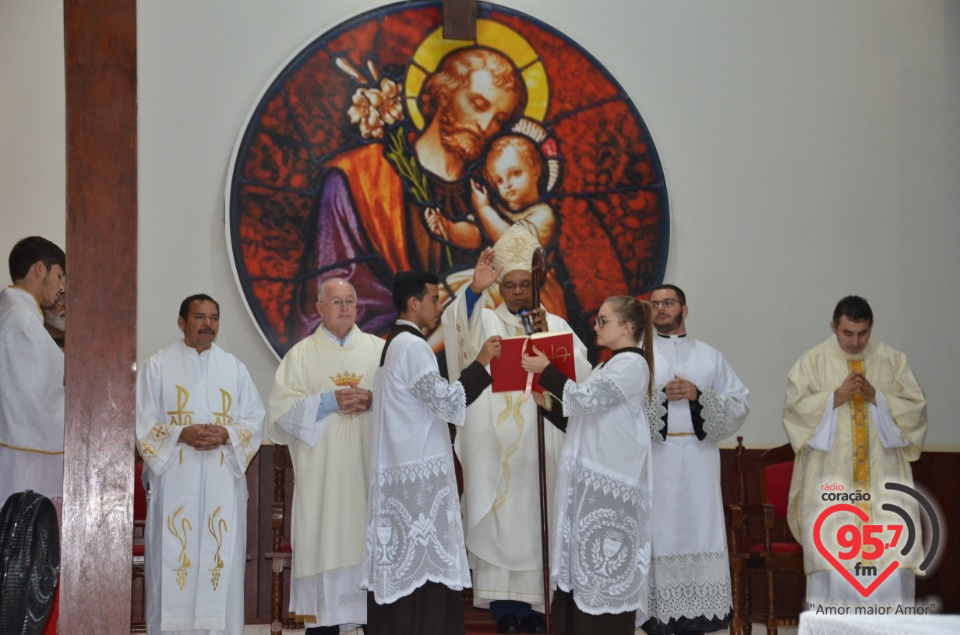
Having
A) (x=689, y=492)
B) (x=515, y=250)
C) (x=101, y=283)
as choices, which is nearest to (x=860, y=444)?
(x=689, y=492)

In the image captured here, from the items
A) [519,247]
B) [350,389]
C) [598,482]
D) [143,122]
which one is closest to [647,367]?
[598,482]

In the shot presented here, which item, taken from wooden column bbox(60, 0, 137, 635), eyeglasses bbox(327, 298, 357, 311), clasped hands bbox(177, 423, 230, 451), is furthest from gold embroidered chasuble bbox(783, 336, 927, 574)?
wooden column bbox(60, 0, 137, 635)

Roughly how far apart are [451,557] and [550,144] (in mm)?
3428

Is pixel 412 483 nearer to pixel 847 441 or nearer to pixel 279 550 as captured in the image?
pixel 279 550

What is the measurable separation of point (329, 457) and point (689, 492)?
6.69 feet

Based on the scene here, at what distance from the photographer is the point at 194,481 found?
6137mm

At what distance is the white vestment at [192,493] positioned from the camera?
5992mm

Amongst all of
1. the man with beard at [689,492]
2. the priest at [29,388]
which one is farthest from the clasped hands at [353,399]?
the man with beard at [689,492]

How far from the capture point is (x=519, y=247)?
6469 millimetres

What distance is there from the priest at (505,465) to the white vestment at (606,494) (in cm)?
58

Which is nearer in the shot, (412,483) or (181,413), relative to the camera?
(412,483)

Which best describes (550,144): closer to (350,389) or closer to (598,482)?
(350,389)

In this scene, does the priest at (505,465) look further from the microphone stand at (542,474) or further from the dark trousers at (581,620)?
the dark trousers at (581,620)

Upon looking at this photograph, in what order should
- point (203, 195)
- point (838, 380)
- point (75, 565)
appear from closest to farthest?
point (75, 565) < point (838, 380) < point (203, 195)
